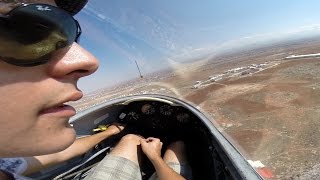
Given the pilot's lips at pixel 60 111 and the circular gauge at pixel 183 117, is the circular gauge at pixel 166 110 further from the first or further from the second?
the pilot's lips at pixel 60 111

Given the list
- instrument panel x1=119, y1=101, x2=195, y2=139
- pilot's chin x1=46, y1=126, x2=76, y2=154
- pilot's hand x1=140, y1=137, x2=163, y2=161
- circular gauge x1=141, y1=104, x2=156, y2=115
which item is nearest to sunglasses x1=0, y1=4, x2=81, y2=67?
pilot's chin x1=46, y1=126, x2=76, y2=154

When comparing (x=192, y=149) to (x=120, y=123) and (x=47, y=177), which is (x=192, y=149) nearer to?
(x=120, y=123)

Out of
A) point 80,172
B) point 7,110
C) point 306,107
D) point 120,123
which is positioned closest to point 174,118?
point 120,123

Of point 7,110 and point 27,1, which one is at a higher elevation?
point 27,1

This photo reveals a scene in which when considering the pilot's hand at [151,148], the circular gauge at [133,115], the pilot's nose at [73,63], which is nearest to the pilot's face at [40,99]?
the pilot's nose at [73,63]

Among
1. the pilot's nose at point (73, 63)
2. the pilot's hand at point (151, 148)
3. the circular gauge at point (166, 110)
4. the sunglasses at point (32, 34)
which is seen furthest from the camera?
the circular gauge at point (166, 110)

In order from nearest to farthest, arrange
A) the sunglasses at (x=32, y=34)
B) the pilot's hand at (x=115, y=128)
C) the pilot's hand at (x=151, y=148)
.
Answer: the sunglasses at (x=32, y=34)
the pilot's hand at (x=151, y=148)
the pilot's hand at (x=115, y=128)

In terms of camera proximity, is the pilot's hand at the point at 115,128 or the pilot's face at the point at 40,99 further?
the pilot's hand at the point at 115,128
